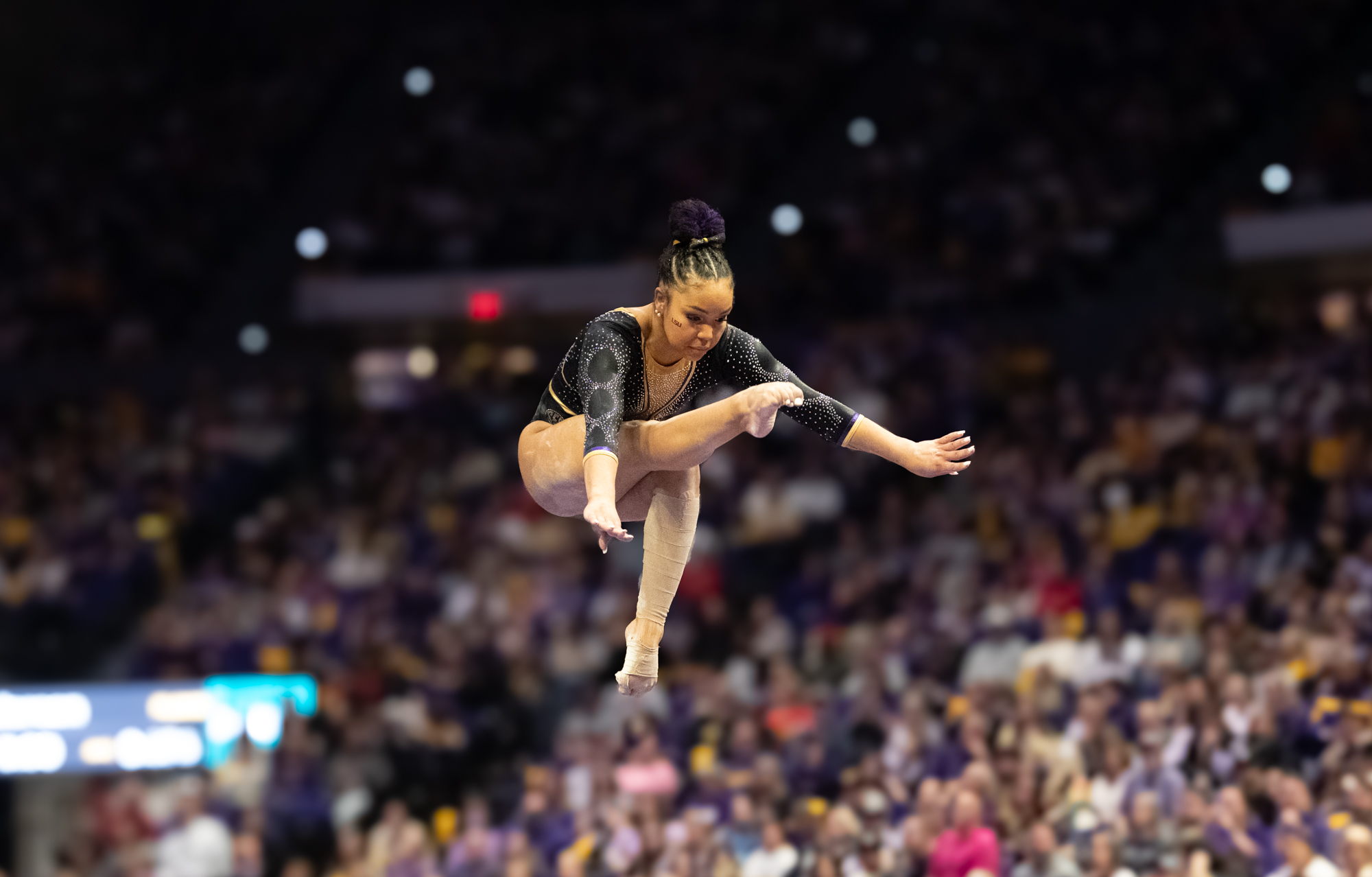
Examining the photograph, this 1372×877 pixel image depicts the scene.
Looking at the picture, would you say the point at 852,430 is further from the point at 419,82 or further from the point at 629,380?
the point at 419,82

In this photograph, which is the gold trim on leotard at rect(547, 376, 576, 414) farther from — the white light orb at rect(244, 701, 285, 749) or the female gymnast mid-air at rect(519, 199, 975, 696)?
the white light orb at rect(244, 701, 285, 749)

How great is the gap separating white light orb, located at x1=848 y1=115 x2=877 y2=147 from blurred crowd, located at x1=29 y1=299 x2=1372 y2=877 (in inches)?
94.6

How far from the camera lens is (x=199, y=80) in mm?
17812

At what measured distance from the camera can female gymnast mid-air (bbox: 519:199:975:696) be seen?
15.0 feet

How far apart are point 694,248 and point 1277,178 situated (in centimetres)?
985

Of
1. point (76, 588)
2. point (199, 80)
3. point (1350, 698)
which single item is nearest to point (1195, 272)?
point (1350, 698)

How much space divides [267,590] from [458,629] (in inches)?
75.0

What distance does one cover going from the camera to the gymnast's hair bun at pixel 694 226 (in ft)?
15.1

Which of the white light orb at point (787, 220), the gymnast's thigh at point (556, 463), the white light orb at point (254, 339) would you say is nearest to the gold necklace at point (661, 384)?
the gymnast's thigh at point (556, 463)

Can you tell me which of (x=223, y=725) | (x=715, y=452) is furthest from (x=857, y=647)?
(x=223, y=725)

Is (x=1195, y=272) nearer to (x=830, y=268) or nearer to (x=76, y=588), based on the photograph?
(x=830, y=268)

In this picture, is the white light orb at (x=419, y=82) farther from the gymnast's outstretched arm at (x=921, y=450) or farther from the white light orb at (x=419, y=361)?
the gymnast's outstretched arm at (x=921, y=450)

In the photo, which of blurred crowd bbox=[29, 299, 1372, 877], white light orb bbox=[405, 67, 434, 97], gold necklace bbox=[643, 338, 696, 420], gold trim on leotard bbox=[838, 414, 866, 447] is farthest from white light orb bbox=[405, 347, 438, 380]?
gold trim on leotard bbox=[838, 414, 866, 447]

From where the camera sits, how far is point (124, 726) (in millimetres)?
11523
